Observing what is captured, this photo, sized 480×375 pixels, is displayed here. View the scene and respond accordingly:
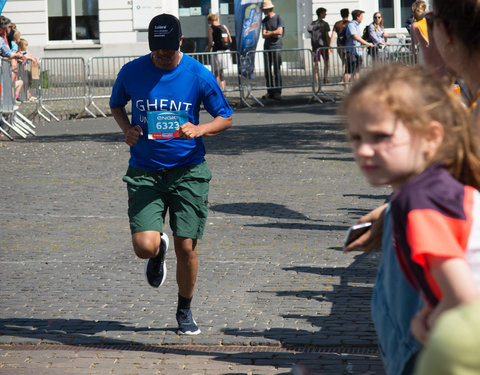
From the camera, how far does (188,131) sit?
17.3 feet

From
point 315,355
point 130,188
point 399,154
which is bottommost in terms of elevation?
point 315,355

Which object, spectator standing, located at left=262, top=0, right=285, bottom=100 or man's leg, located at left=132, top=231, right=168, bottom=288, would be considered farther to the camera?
spectator standing, located at left=262, top=0, right=285, bottom=100

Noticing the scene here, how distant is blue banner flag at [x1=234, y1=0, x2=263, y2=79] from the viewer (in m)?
20.4

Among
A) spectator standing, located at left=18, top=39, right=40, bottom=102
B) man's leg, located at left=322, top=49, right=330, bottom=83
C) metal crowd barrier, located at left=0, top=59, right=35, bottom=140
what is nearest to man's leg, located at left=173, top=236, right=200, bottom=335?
metal crowd barrier, located at left=0, top=59, right=35, bottom=140

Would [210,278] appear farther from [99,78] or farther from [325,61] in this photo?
[325,61]

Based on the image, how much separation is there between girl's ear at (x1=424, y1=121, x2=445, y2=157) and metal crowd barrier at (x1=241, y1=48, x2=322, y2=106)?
18.4 m

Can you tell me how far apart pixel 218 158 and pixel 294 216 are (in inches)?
169

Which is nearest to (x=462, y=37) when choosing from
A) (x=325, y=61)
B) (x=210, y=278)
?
(x=210, y=278)

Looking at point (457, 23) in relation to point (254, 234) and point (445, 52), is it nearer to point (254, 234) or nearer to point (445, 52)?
point (445, 52)

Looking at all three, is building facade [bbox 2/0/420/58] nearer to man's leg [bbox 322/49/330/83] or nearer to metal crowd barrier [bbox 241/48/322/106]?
metal crowd barrier [bbox 241/48/322/106]

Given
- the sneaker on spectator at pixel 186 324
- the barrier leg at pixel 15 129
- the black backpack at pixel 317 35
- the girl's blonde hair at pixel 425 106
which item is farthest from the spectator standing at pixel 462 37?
the black backpack at pixel 317 35

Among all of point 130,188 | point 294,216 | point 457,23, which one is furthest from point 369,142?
point 294,216

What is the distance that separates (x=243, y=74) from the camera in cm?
2053

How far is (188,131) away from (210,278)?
180 cm
